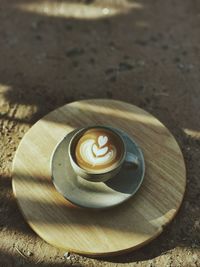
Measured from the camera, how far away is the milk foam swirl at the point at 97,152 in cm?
176

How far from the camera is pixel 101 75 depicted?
2.68 m

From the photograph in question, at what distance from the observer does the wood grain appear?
5.75 ft

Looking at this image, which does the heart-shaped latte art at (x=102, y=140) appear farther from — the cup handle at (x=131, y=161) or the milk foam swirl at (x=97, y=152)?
the cup handle at (x=131, y=161)

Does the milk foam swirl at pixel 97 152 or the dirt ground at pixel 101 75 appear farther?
the dirt ground at pixel 101 75

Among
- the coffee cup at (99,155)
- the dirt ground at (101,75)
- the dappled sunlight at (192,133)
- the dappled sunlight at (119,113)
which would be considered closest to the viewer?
the coffee cup at (99,155)

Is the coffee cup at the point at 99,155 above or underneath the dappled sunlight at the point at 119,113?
above

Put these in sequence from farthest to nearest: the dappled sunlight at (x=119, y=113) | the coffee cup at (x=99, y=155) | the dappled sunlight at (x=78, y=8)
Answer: the dappled sunlight at (x=78, y=8) < the dappled sunlight at (x=119, y=113) < the coffee cup at (x=99, y=155)

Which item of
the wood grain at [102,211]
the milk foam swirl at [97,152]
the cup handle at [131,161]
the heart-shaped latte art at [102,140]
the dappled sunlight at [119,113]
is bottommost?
the wood grain at [102,211]

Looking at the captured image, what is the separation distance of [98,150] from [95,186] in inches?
6.2

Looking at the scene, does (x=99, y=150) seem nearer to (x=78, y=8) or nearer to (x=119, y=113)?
(x=119, y=113)

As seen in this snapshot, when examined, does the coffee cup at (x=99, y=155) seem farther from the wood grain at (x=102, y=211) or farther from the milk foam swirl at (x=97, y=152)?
the wood grain at (x=102, y=211)

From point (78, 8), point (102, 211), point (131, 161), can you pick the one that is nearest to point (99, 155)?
point (131, 161)

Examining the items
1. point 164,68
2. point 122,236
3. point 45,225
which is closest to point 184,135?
point 164,68

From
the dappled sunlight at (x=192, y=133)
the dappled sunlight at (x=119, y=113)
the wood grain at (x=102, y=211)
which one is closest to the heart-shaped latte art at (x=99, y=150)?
the wood grain at (x=102, y=211)
